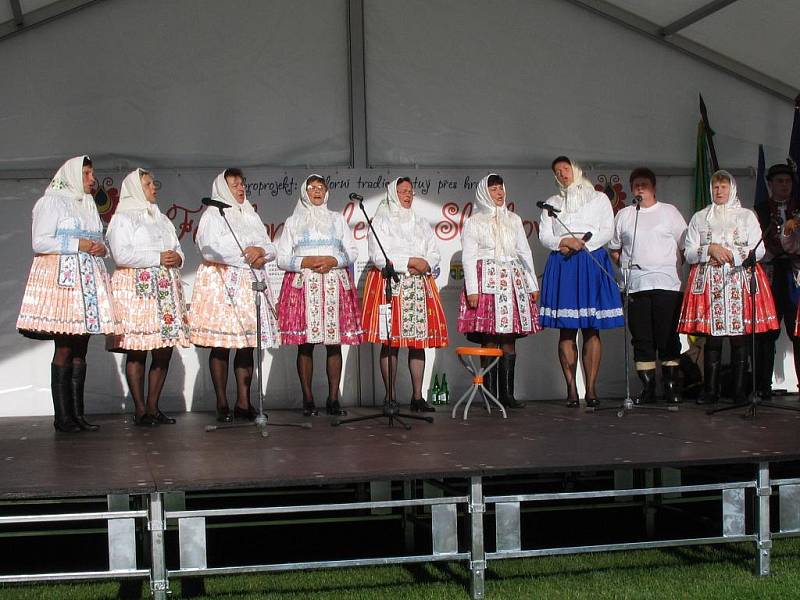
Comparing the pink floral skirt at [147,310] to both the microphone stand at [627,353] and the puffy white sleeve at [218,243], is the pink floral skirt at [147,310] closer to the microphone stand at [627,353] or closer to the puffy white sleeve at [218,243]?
the puffy white sleeve at [218,243]

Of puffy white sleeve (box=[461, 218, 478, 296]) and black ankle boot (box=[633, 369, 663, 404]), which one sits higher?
puffy white sleeve (box=[461, 218, 478, 296])

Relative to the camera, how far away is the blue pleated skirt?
6836mm

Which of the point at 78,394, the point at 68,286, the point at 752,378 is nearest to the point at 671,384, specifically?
the point at 752,378

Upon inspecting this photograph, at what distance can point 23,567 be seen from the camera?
15.5ft

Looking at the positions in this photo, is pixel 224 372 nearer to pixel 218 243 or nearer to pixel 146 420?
pixel 146 420

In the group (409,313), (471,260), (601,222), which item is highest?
(601,222)

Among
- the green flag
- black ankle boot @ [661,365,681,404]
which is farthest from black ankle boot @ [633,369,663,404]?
the green flag

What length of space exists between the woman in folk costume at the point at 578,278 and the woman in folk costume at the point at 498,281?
0.50ft

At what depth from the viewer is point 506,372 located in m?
7.05

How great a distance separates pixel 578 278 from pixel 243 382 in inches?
87.0

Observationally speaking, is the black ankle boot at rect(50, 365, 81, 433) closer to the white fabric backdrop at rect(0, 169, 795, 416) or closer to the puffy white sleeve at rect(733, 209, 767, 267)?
the white fabric backdrop at rect(0, 169, 795, 416)

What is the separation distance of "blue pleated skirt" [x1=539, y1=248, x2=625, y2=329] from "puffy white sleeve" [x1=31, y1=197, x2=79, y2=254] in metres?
2.98

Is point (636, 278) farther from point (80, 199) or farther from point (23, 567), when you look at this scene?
point (23, 567)

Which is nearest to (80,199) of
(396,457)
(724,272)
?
(396,457)
